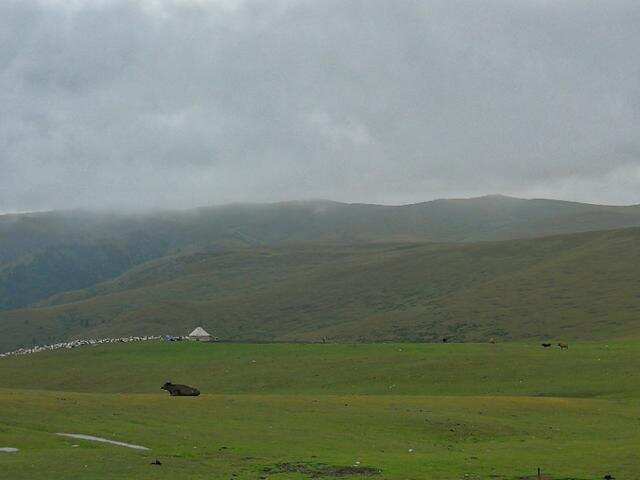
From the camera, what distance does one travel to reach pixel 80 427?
34.1 meters

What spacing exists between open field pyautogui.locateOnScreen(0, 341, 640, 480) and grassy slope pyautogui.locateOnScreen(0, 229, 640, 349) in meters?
34.5

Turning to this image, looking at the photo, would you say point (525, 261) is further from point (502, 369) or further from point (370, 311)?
point (502, 369)

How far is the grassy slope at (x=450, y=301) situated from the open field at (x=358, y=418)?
34455 mm

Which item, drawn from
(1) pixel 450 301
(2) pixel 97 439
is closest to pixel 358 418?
(2) pixel 97 439

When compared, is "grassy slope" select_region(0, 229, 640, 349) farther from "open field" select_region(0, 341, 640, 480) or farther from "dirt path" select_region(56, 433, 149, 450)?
"dirt path" select_region(56, 433, 149, 450)

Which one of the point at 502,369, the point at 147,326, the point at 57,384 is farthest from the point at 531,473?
the point at 147,326

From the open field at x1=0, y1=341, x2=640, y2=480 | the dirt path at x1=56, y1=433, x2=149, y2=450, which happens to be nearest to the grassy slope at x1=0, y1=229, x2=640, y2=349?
the open field at x1=0, y1=341, x2=640, y2=480

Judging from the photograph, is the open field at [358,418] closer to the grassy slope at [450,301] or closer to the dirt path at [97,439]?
the dirt path at [97,439]

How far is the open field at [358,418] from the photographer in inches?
1070

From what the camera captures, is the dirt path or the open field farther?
the dirt path

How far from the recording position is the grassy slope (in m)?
111

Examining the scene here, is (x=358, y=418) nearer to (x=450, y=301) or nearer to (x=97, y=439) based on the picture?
(x=97, y=439)

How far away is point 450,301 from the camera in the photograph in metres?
132

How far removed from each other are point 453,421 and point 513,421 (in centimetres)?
302
